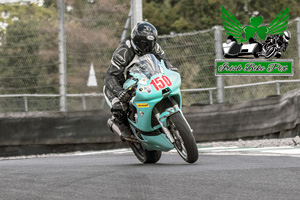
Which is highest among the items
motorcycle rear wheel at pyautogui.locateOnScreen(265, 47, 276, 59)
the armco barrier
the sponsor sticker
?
the sponsor sticker

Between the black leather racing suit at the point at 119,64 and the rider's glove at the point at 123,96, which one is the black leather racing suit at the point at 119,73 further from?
the rider's glove at the point at 123,96

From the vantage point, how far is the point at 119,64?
341 inches

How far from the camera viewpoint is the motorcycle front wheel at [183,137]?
7.59 meters

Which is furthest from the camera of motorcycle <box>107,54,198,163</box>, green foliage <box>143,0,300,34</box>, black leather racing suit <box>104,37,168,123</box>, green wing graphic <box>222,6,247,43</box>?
green foliage <box>143,0,300,34</box>

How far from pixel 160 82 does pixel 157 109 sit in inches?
12.3

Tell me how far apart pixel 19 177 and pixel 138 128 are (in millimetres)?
2094

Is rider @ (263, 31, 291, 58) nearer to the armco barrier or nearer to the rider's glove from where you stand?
the armco barrier

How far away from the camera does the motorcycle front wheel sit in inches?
299

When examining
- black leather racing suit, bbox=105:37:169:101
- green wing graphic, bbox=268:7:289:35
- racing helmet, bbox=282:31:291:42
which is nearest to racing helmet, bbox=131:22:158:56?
black leather racing suit, bbox=105:37:169:101

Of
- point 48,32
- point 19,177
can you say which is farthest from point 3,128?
point 19,177

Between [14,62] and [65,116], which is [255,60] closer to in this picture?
[65,116]

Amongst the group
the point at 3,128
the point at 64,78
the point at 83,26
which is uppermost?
the point at 83,26

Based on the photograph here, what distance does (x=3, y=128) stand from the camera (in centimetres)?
1350

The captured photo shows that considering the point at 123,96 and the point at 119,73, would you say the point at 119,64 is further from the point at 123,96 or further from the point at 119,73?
the point at 123,96
